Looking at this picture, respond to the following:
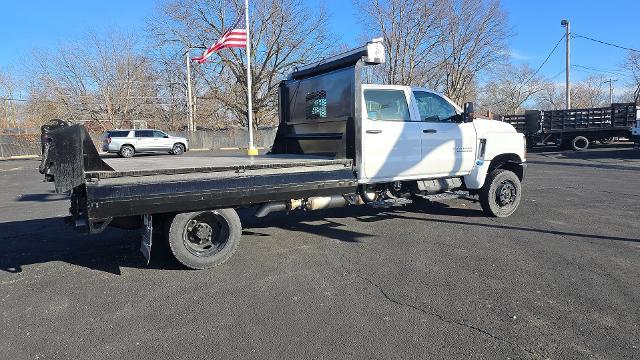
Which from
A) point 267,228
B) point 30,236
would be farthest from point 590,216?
point 30,236

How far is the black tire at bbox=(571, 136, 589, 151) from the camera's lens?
2562cm

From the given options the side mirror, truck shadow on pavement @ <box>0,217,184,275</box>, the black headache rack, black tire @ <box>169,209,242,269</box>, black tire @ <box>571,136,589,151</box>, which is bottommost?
truck shadow on pavement @ <box>0,217,184,275</box>

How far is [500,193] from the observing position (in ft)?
24.8

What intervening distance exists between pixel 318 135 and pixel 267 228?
1.71 metres

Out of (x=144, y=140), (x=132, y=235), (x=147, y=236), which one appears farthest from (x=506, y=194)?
(x=144, y=140)

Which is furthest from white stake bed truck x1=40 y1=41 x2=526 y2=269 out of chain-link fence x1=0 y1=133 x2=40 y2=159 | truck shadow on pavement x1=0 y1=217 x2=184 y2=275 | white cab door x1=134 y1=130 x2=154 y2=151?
chain-link fence x1=0 y1=133 x2=40 y2=159

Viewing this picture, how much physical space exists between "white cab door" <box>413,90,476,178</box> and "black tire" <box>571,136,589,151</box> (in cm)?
2212

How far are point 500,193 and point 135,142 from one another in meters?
25.6

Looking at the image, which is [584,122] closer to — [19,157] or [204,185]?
[204,185]

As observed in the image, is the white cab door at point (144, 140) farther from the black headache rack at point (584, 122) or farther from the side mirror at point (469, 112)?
the side mirror at point (469, 112)

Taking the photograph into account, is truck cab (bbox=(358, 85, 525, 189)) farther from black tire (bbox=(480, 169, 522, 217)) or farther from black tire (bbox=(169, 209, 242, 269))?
black tire (bbox=(169, 209, 242, 269))

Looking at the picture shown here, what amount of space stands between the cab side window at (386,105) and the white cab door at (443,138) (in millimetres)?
253

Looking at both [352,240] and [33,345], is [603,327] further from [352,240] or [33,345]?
[33,345]

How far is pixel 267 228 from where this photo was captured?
7188mm
